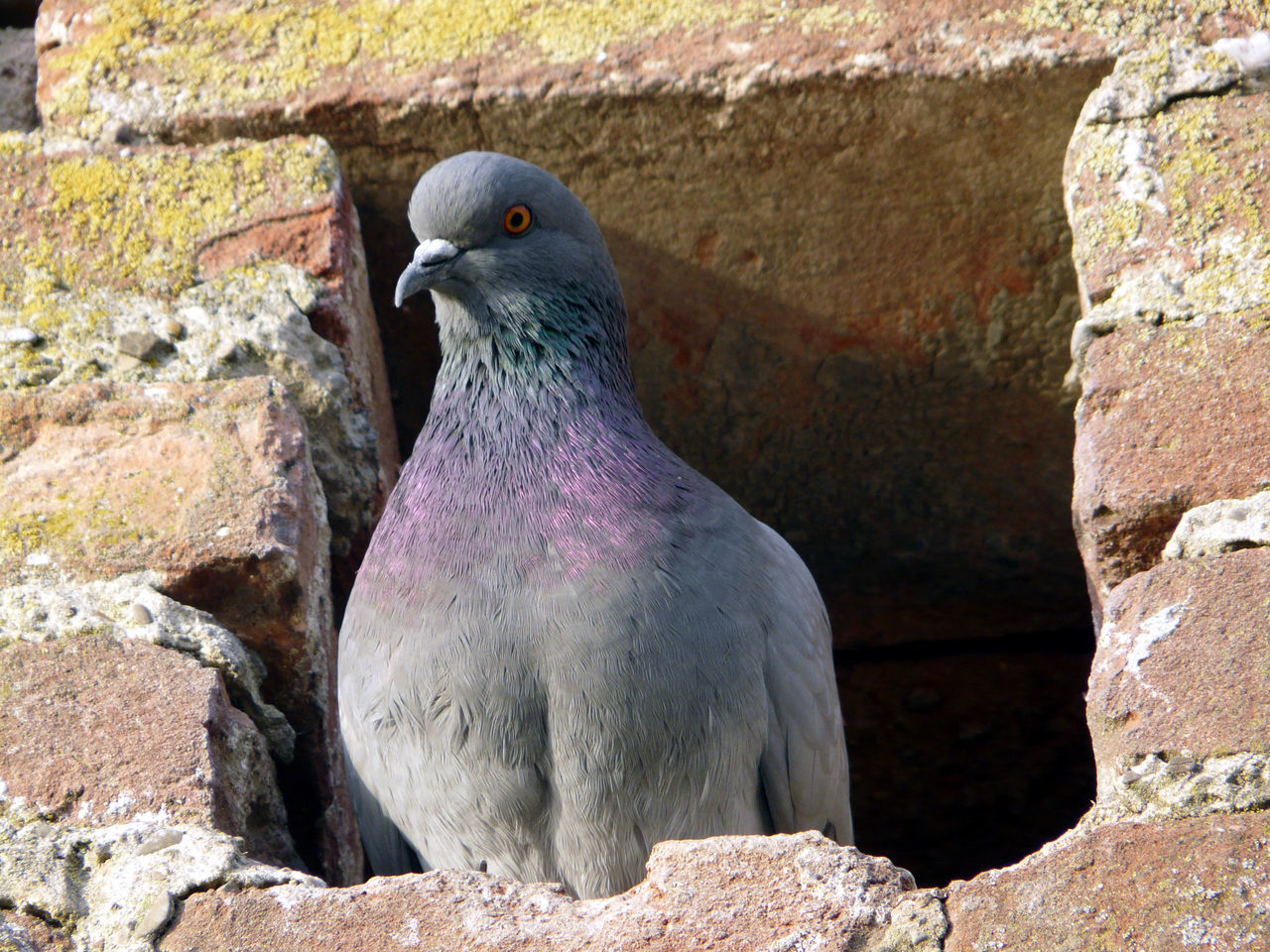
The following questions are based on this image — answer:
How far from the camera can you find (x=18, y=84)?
11.6 ft

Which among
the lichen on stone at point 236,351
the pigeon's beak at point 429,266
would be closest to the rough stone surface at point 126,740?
the lichen on stone at point 236,351

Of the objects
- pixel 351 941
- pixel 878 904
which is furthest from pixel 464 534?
pixel 878 904

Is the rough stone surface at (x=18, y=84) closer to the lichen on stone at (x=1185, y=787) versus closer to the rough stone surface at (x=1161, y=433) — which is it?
the rough stone surface at (x=1161, y=433)

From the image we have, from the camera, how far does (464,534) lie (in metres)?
2.52

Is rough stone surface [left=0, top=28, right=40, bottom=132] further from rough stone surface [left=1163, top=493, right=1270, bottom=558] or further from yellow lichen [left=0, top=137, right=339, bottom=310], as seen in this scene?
rough stone surface [left=1163, top=493, right=1270, bottom=558]

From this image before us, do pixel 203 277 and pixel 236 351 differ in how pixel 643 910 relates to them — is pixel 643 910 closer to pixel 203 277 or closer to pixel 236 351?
pixel 236 351

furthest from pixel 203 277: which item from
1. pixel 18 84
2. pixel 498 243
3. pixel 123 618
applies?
pixel 18 84

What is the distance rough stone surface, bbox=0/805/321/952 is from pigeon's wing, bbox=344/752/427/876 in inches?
22.9

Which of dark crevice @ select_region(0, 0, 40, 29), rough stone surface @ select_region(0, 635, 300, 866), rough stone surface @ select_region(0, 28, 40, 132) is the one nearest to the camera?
rough stone surface @ select_region(0, 635, 300, 866)

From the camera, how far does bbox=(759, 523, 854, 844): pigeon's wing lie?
2.62m

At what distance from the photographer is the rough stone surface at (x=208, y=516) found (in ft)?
8.02

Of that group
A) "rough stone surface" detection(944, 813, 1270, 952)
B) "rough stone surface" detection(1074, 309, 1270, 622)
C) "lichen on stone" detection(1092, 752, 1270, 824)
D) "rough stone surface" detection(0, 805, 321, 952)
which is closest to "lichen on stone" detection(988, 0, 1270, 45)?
"rough stone surface" detection(1074, 309, 1270, 622)

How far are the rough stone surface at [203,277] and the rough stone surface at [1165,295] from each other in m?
1.49

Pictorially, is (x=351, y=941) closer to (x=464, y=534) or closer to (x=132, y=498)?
(x=464, y=534)
